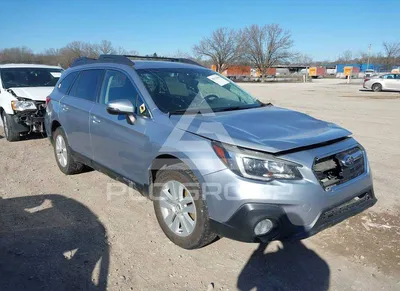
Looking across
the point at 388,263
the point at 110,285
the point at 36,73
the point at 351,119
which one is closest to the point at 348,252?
the point at 388,263

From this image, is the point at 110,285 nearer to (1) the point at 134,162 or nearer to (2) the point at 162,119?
(1) the point at 134,162

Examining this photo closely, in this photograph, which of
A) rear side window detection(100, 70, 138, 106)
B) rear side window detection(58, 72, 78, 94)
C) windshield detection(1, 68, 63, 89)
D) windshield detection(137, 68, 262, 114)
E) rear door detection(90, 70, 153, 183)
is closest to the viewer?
rear door detection(90, 70, 153, 183)

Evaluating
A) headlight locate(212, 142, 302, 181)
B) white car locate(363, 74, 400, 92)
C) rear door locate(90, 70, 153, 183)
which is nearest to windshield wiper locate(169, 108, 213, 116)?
rear door locate(90, 70, 153, 183)

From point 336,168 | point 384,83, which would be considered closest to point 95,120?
point 336,168

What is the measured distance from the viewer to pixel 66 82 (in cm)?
529

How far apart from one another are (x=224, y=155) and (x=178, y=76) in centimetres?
176

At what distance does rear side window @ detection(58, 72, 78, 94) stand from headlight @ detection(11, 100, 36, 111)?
2263 mm

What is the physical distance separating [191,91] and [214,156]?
1.42 m

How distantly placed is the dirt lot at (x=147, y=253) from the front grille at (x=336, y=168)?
2.52ft

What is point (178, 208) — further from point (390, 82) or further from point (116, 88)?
point (390, 82)

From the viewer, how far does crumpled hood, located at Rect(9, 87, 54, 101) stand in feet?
24.0

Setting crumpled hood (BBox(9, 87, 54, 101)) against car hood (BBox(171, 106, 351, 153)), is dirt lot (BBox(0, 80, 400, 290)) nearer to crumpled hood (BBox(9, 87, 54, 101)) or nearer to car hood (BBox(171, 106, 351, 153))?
car hood (BBox(171, 106, 351, 153))

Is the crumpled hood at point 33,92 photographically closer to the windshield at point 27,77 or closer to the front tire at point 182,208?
the windshield at point 27,77

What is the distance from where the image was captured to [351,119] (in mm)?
11281
